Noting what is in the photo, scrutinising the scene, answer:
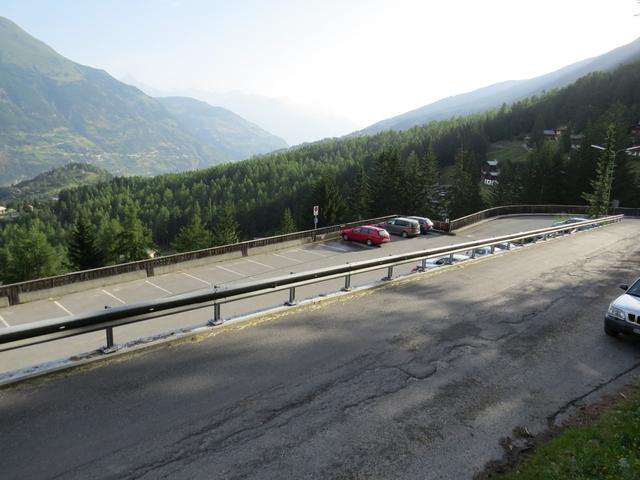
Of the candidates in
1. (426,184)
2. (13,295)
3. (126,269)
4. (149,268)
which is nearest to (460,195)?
(426,184)

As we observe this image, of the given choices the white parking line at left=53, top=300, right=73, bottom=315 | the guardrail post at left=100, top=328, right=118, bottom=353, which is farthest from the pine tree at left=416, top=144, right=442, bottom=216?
the guardrail post at left=100, top=328, right=118, bottom=353

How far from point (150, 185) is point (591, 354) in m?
200

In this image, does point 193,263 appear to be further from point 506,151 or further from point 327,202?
point 506,151

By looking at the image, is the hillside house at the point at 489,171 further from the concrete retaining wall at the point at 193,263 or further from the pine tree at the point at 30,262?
the concrete retaining wall at the point at 193,263

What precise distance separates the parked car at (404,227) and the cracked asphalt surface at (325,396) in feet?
83.0

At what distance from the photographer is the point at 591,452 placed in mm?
4555

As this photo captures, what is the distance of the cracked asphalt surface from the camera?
4.24 m

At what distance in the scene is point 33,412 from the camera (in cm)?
475

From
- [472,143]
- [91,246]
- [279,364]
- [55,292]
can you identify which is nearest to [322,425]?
[279,364]

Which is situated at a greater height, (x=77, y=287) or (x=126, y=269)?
(x=126, y=269)

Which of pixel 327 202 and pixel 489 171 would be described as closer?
pixel 327 202

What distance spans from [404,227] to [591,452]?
30.5 metres

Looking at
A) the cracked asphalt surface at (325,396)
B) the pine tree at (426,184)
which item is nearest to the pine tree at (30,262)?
the pine tree at (426,184)

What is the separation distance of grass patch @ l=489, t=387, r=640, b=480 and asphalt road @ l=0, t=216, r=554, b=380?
22.5ft
